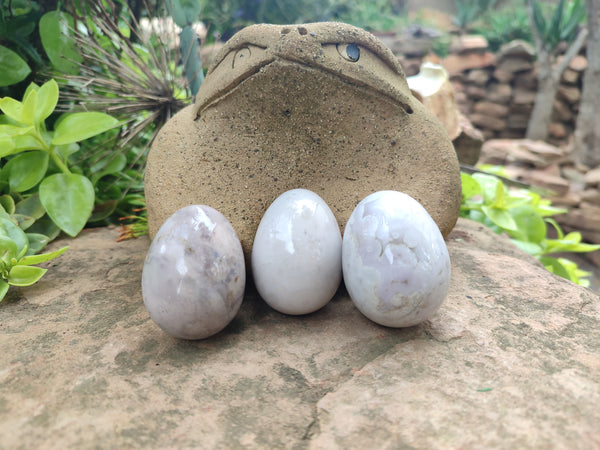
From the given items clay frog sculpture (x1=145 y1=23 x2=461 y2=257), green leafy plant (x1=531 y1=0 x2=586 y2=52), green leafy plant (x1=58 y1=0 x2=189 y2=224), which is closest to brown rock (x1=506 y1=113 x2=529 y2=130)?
green leafy plant (x1=531 y1=0 x2=586 y2=52)

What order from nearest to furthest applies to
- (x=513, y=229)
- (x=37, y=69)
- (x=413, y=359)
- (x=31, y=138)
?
1. (x=413, y=359)
2. (x=31, y=138)
3. (x=37, y=69)
4. (x=513, y=229)

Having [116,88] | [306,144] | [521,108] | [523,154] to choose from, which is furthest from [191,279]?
[521,108]

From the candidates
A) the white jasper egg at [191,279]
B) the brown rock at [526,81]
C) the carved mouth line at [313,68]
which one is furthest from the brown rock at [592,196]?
the white jasper egg at [191,279]

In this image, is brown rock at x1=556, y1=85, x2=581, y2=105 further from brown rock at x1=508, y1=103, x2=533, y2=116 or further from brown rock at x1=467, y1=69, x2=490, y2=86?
brown rock at x1=467, y1=69, x2=490, y2=86

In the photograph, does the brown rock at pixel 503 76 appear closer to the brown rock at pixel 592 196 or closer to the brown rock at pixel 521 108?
the brown rock at pixel 521 108

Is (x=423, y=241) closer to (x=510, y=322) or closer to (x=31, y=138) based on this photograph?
(x=510, y=322)

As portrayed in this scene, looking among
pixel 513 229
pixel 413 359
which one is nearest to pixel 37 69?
pixel 413 359
